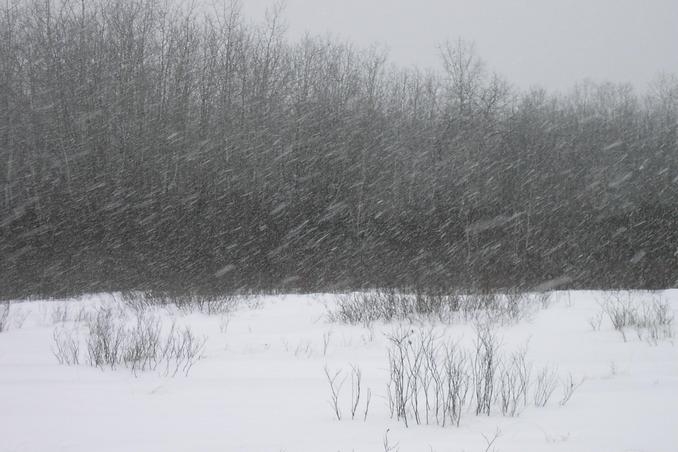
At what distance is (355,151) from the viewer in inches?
1101

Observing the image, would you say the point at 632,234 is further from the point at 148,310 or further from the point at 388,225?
the point at 148,310

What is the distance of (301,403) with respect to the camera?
4328 millimetres

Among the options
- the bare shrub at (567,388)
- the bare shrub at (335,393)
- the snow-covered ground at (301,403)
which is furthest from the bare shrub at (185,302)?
the bare shrub at (567,388)

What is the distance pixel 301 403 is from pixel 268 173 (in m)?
21.4

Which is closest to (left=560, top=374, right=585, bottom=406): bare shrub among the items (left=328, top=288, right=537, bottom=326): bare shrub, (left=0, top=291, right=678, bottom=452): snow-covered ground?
(left=0, top=291, right=678, bottom=452): snow-covered ground

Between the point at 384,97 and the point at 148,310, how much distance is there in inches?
910

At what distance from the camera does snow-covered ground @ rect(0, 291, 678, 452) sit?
337 centimetres

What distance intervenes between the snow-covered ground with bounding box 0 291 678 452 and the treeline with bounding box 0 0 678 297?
8970mm

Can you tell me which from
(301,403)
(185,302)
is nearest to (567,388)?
(301,403)

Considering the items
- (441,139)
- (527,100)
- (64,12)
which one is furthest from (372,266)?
(527,100)

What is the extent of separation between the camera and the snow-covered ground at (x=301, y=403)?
337cm

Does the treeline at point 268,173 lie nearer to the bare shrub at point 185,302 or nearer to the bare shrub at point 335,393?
the bare shrub at point 185,302

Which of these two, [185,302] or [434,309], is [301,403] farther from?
[185,302]

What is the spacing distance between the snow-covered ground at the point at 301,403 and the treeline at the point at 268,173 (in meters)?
8.97
